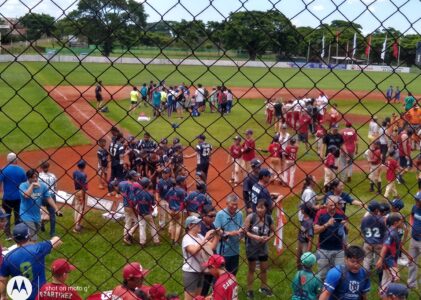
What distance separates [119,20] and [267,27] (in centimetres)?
88

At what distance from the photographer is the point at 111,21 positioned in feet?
10.6

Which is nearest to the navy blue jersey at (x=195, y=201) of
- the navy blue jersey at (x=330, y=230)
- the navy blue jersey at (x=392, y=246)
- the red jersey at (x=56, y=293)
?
the navy blue jersey at (x=330, y=230)

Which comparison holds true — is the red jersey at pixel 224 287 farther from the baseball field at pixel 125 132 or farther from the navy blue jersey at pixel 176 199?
the navy blue jersey at pixel 176 199

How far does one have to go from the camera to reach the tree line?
10.6 feet

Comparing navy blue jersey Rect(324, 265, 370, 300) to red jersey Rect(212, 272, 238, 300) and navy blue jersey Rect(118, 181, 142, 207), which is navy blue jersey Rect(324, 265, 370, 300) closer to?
red jersey Rect(212, 272, 238, 300)

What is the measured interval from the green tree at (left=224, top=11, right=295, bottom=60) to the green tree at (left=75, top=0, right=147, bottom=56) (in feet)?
1.71

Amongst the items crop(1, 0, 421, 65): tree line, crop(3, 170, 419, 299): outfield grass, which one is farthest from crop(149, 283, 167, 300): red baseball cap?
crop(1, 0, 421, 65): tree line

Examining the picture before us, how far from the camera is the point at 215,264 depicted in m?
6.58

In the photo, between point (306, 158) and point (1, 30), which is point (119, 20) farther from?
point (306, 158)

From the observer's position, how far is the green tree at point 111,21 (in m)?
3.22

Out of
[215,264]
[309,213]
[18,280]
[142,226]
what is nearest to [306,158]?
[142,226]

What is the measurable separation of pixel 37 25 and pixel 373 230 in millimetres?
6854

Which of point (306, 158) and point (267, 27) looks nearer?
point (267, 27)

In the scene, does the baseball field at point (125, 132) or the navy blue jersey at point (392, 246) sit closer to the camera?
the baseball field at point (125, 132)
